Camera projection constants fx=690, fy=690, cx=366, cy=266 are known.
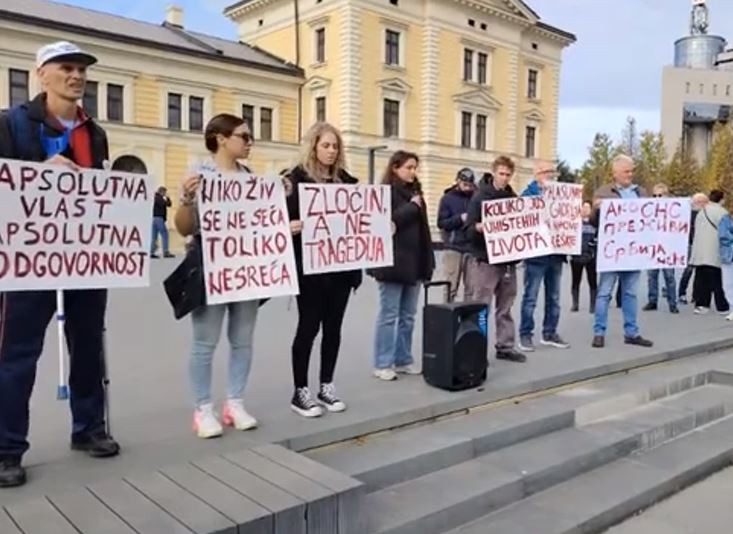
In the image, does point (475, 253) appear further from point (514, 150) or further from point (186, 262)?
point (514, 150)

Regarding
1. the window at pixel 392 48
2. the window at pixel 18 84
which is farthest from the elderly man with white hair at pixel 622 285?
the window at pixel 392 48

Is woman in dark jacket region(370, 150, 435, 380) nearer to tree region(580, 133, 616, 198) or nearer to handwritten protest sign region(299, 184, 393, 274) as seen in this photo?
handwritten protest sign region(299, 184, 393, 274)

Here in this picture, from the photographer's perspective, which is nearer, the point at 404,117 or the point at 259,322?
the point at 259,322

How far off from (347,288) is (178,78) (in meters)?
32.9

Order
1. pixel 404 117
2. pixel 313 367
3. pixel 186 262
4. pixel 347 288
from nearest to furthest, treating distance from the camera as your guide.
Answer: pixel 186 262
pixel 347 288
pixel 313 367
pixel 404 117

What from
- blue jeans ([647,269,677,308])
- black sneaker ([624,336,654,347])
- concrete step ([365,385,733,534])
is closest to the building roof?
blue jeans ([647,269,677,308])

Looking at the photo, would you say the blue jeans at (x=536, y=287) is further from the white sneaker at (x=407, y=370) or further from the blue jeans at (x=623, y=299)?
the white sneaker at (x=407, y=370)

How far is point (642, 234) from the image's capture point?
7.05 metres

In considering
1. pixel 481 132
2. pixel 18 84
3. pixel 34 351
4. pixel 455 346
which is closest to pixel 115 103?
pixel 18 84

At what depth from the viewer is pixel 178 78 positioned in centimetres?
3462

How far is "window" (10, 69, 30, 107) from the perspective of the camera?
1173 inches

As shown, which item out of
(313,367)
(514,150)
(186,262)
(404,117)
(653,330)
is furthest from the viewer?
(514,150)

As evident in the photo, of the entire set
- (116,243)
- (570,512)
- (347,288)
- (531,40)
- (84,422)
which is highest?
(531,40)

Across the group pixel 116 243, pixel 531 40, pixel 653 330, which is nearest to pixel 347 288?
pixel 116 243
